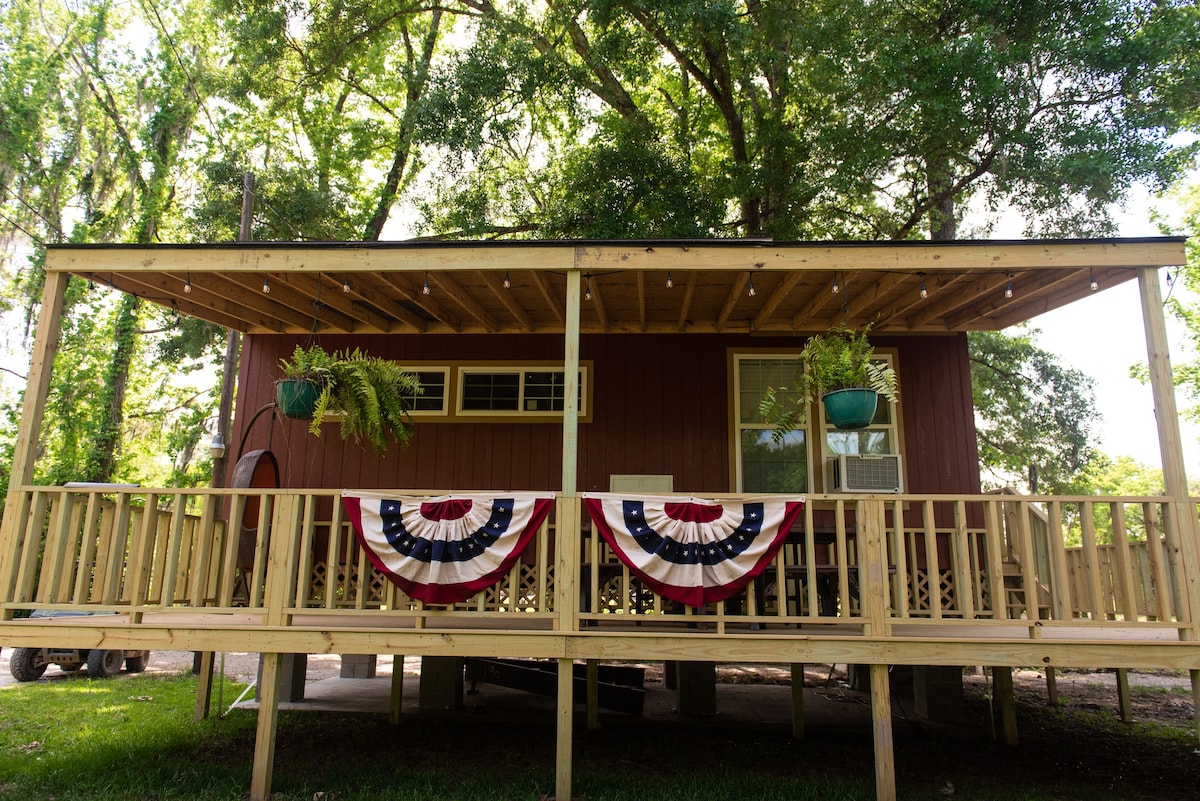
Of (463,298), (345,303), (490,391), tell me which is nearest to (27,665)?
(345,303)

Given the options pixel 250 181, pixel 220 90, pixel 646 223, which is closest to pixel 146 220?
pixel 220 90

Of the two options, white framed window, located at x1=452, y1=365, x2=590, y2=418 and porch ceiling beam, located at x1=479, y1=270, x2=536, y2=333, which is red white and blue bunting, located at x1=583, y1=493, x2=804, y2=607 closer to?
porch ceiling beam, located at x1=479, y1=270, x2=536, y2=333

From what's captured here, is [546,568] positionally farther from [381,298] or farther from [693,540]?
[381,298]

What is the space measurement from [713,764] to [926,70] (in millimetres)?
9618

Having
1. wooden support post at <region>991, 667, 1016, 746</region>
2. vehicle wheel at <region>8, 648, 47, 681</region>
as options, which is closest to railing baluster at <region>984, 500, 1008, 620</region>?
wooden support post at <region>991, 667, 1016, 746</region>

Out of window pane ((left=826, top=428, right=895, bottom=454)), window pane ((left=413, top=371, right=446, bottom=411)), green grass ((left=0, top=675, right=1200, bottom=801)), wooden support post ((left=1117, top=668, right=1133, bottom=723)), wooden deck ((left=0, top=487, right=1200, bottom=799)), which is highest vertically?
window pane ((left=413, top=371, right=446, bottom=411))

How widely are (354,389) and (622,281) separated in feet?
8.22

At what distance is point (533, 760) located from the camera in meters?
6.75

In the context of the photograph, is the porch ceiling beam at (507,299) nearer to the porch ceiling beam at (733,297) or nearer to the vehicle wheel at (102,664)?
the porch ceiling beam at (733,297)

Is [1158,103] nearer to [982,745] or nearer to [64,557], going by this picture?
[982,745]

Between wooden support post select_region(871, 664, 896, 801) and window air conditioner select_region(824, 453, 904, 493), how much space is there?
8.46 ft

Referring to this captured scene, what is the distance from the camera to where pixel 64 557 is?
5.95 m

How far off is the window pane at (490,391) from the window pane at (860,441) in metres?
3.28

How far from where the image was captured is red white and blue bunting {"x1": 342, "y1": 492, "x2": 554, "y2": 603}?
5.73 metres
